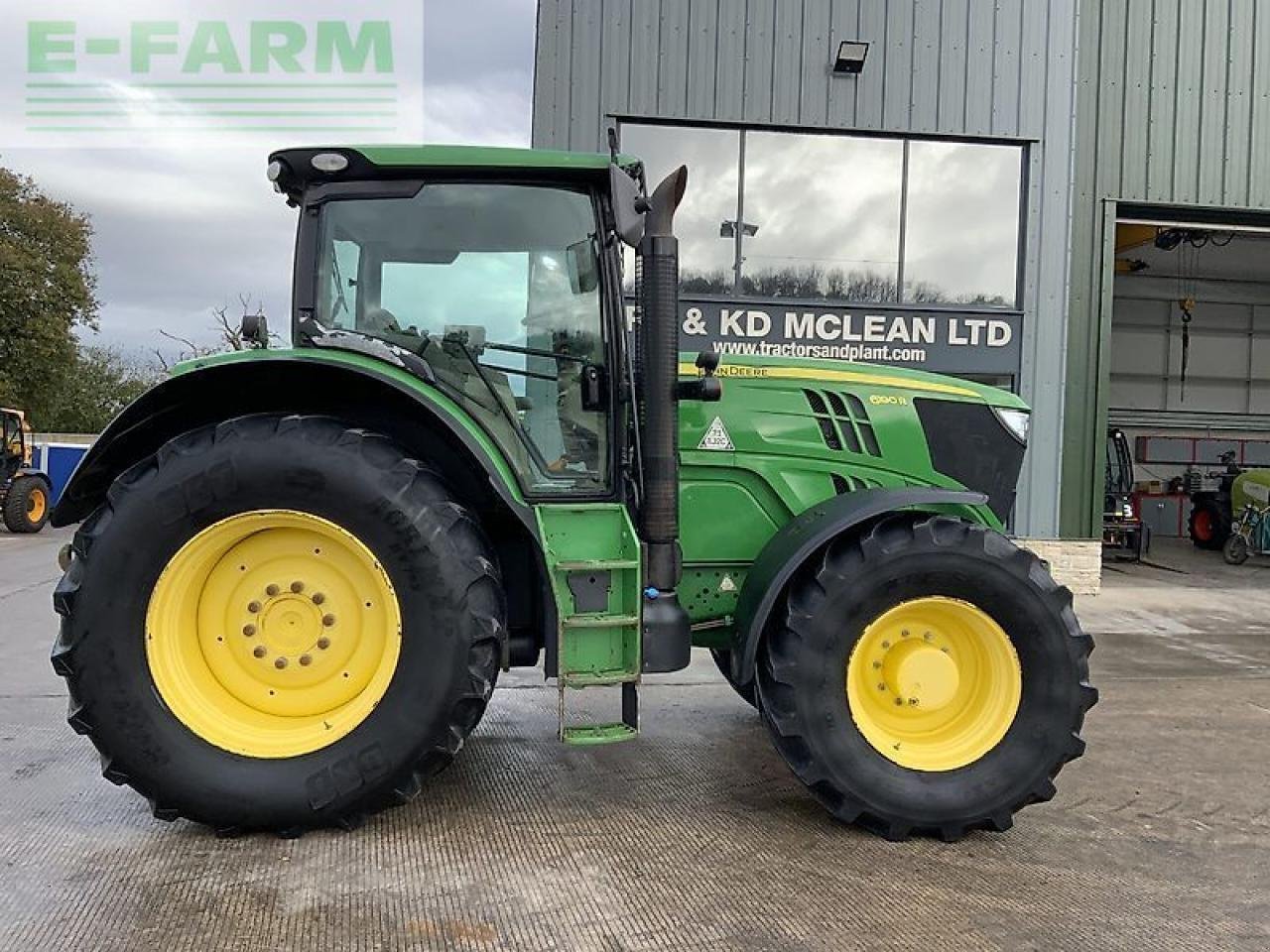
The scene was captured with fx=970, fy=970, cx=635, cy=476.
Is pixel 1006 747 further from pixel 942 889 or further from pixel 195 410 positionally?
pixel 195 410

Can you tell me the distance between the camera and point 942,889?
9.70 feet

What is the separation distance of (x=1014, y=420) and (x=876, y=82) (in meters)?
6.57

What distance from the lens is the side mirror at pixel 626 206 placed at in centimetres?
327

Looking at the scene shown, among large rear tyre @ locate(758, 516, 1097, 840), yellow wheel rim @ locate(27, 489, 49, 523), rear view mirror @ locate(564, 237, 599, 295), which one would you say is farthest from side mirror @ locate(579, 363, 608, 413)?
yellow wheel rim @ locate(27, 489, 49, 523)

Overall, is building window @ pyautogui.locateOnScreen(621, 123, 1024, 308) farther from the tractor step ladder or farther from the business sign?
the tractor step ladder

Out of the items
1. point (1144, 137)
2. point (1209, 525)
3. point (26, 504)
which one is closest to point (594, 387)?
point (1144, 137)

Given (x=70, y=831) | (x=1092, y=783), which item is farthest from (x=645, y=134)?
(x=70, y=831)

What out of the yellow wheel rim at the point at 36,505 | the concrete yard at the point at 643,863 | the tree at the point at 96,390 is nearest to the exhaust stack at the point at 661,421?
the concrete yard at the point at 643,863

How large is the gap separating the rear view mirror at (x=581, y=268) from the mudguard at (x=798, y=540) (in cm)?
118

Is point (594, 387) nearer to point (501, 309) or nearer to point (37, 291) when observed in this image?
point (501, 309)

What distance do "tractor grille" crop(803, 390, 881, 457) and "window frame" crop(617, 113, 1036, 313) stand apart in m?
5.78

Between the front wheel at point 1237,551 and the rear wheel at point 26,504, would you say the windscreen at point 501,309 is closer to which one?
the front wheel at point 1237,551

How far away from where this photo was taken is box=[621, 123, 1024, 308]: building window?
9.62 meters

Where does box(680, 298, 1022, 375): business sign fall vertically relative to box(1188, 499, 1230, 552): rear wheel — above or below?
above
